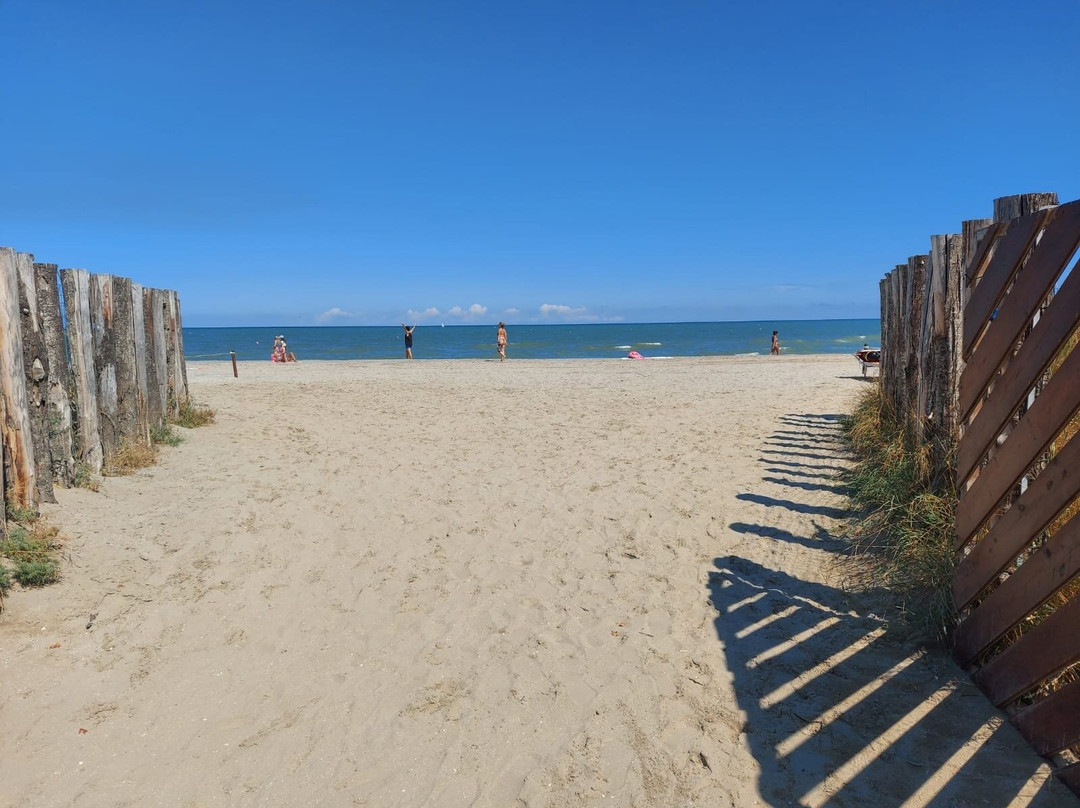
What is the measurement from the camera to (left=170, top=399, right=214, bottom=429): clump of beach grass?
9375mm

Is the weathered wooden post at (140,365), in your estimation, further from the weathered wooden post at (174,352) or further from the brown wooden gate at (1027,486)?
the brown wooden gate at (1027,486)

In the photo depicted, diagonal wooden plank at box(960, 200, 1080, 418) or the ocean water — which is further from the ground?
diagonal wooden plank at box(960, 200, 1080, 418)

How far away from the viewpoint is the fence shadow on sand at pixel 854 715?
260 cm

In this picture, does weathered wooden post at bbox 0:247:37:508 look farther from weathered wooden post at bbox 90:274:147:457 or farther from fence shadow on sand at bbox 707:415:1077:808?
fence shadow on sand at bbox 707:415:1077:808

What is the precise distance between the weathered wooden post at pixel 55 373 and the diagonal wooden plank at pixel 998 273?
20.5 feet

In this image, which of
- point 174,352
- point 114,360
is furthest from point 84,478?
point 174,352

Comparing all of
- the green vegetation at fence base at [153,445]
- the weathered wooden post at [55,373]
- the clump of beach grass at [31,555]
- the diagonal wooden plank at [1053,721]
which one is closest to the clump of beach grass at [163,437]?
the green vegetation at fence base at [153,445]

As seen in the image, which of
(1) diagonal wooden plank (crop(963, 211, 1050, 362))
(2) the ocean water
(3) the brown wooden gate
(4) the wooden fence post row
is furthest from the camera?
(2) the ocean water

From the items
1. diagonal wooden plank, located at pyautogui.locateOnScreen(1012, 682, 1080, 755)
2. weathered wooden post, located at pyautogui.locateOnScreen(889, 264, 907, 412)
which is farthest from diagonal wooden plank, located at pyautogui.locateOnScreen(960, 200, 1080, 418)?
weathered wooden post, located at pyautogui.locateOnScreen(889, 264, 907, 412)

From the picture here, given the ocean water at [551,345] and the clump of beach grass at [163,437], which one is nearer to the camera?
the clump of beach grass at [163,437]

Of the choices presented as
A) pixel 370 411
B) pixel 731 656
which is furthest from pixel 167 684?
pixel 370 411

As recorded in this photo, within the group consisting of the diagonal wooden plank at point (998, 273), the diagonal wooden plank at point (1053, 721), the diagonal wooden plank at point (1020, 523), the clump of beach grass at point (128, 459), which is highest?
the diagonal wooden plank at point (998, 273)

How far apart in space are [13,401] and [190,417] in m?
4.96

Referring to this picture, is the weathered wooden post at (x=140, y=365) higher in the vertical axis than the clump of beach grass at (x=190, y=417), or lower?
higher
